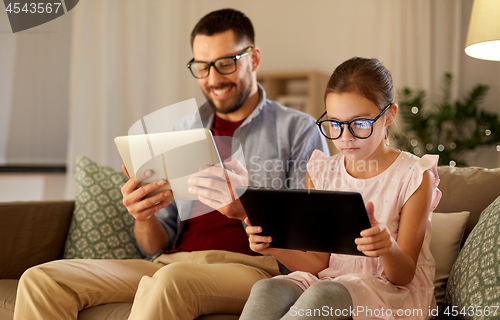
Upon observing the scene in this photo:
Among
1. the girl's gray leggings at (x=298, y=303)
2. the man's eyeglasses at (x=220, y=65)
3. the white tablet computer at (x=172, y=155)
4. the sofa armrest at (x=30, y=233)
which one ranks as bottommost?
the sofa armrest at (x=30, y=233)

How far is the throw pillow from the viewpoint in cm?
122

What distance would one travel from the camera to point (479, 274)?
1025 mm

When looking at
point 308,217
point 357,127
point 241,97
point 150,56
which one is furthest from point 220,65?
point 150,56

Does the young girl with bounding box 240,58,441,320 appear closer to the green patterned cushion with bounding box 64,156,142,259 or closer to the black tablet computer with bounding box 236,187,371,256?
the black tablet computer with bounding box 236,187,371,256

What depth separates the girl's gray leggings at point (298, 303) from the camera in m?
0.89

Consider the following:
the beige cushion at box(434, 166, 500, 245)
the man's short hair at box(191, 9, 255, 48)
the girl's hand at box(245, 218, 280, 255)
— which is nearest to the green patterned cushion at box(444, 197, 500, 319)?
the beige cushion at box(434, 166, 500, 245)

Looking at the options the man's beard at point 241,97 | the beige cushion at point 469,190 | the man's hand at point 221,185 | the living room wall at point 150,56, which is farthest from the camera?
the living room wall at point 150,56

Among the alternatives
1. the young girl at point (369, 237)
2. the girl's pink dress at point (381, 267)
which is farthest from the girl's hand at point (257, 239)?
the girl's pink dress at point (381, 267)

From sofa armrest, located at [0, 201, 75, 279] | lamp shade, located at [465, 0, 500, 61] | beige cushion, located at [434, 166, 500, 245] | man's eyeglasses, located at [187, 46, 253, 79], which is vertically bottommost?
sofa armrest, located at [0, 201, 75, 279]

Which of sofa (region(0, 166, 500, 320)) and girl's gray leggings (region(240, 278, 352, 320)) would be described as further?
sofa (region(0, 166, 500, 320))

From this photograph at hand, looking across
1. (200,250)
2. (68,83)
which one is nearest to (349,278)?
(200,250)

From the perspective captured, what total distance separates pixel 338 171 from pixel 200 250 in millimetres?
519

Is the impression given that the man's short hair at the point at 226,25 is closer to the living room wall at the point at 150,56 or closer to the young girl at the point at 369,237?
the young girl at the point at 369,237

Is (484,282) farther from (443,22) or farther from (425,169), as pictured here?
(443,22)
